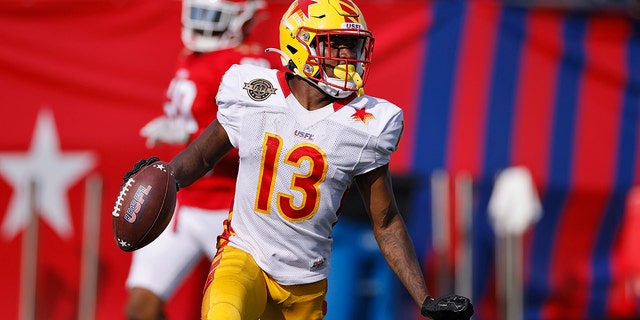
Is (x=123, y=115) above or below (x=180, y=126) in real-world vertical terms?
below

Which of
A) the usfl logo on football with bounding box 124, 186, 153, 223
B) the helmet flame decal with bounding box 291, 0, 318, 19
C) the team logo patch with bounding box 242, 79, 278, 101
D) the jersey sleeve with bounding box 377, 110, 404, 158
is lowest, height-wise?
the usfl logo on football with bounding box 124, 186, 153, 223

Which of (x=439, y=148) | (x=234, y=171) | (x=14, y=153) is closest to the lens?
(x=234, y=171)

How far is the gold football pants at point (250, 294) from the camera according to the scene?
149 inches

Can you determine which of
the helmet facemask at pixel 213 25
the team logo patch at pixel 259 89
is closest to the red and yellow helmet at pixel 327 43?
the team logo patch at pixel 259 89

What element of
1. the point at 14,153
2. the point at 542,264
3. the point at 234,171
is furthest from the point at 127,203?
the point at 542,264

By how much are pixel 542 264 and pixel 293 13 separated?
461 cm

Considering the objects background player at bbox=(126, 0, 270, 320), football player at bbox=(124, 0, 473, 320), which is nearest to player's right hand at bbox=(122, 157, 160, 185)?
football player at bbox=(124, 0, 473, 320)

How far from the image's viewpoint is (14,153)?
725 centimetres

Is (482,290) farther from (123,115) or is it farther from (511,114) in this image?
(123,115)

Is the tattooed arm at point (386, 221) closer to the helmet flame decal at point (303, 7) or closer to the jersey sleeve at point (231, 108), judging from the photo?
the jersey sleeve at point (231, 108)

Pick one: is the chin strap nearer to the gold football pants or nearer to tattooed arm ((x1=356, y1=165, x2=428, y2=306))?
tattooed arm ((x1=356, y1=165, x2=428, y2=306))

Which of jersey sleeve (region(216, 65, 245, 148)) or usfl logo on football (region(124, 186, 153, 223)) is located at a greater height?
jersey sleeve (region(216, 65, 245, 148))

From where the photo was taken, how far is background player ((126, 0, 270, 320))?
526cm

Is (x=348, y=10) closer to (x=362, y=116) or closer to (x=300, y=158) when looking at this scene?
(x=362, y=116)
